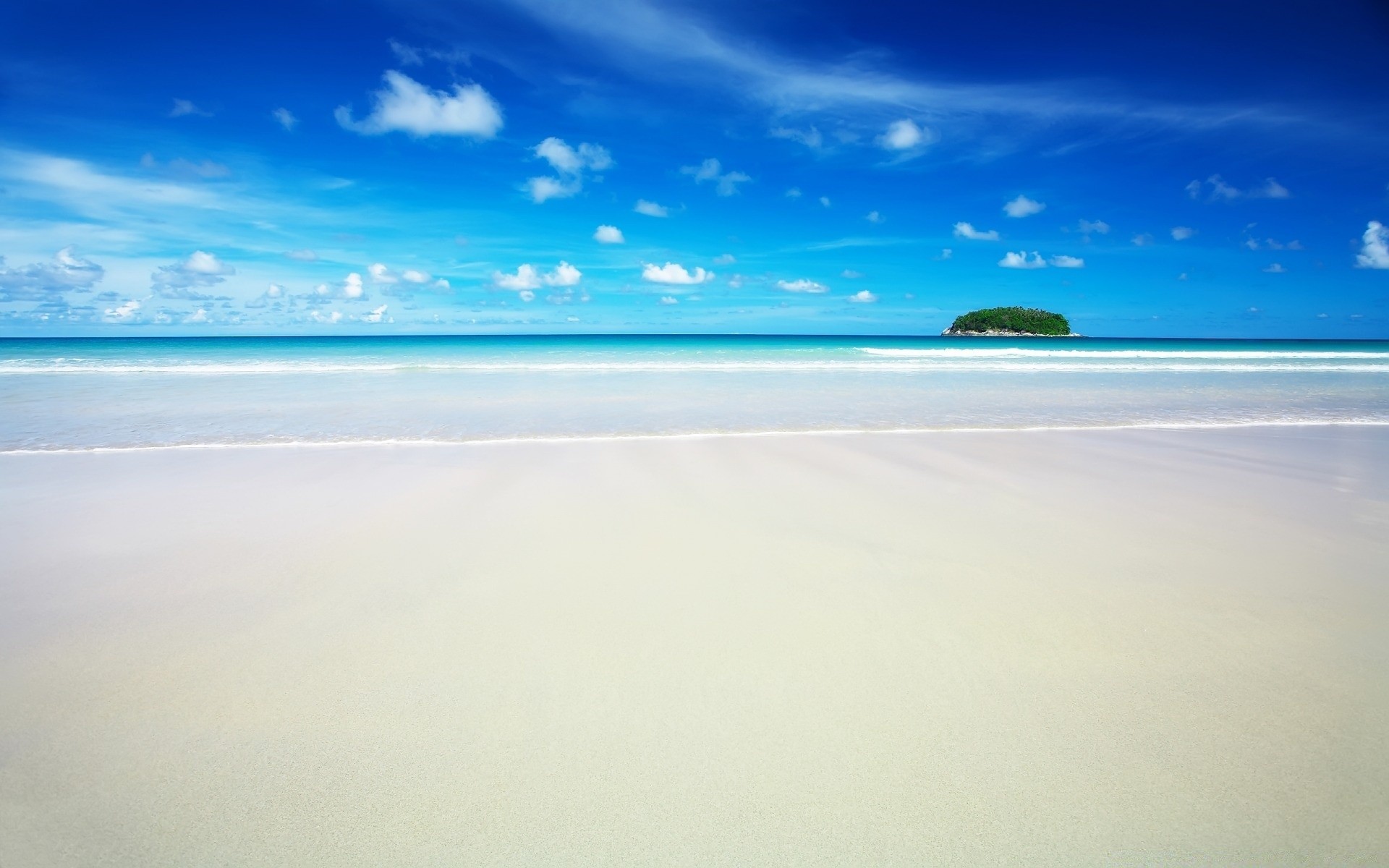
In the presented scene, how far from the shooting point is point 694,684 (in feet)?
7.18

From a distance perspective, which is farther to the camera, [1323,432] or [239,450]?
[1323,432]

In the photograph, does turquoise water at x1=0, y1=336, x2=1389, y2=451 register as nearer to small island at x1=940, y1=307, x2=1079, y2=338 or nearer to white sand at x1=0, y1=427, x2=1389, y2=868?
white sand at x1=0, y1=427, x2=1389, y2=868

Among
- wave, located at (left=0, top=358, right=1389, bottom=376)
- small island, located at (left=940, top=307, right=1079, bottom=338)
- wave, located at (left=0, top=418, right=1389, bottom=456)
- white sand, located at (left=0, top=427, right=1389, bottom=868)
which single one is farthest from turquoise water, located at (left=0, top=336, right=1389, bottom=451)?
small island, located at (left=940, top=307, right=1079, bottom=338)

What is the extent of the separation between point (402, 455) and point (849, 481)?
13.0 feet

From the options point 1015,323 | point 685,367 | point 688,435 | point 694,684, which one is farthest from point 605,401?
point 1015,323

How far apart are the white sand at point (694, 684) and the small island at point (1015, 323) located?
86432 mm

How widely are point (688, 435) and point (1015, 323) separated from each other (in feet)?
288

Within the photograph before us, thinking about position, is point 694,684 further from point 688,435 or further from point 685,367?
point 685,367

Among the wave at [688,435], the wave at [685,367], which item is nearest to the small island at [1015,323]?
the wave at [685,367]

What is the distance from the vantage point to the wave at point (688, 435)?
21.0 ft

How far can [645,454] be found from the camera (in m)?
6.12

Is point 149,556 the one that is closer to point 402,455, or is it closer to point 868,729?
point 402,455

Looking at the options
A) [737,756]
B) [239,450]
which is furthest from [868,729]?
[239,450]

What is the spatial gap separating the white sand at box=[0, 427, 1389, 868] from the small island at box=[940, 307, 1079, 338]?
86.4 meters
